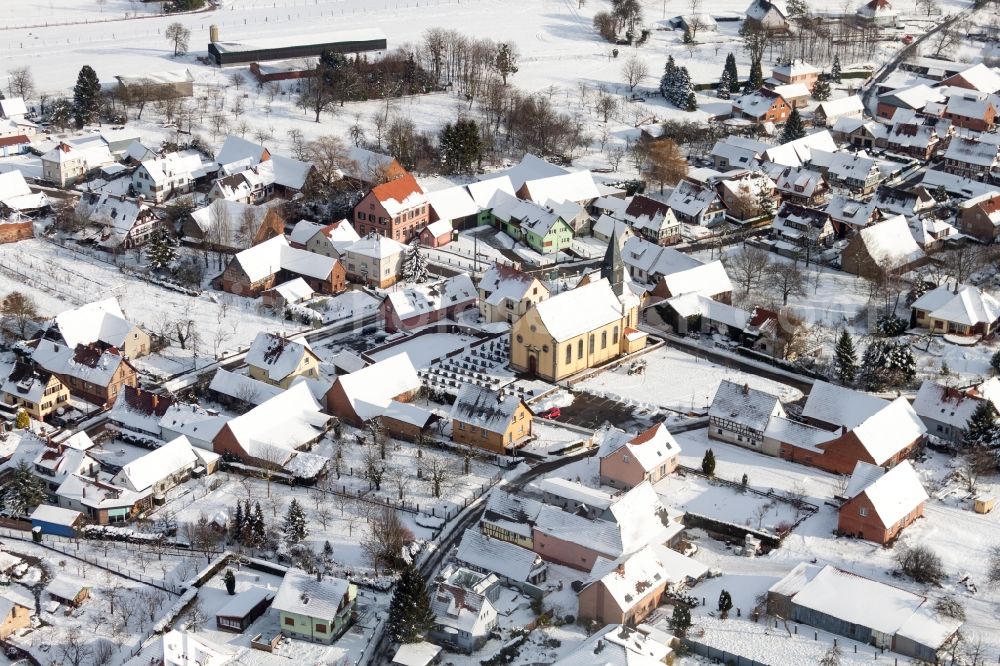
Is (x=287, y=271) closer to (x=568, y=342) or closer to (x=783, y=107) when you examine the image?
(x=568, y=342)

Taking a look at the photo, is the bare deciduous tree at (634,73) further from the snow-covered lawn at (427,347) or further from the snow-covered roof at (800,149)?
the snow-covered lawn at (427,347)

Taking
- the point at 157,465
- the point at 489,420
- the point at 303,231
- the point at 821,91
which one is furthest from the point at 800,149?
the point at 157,465

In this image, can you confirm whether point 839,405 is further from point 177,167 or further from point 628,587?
point 177,167

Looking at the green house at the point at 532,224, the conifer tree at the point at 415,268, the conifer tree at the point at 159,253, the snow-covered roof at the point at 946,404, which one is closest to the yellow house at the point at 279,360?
the conifer tree at the point at 415,268

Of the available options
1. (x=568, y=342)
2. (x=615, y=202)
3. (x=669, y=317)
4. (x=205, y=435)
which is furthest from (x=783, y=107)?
(x=205, y=435)

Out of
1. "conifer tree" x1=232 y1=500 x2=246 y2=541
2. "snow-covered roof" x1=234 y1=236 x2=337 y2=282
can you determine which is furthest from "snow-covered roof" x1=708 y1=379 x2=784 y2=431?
"snow-covered roof" x1=234 y1=236 x2=337 y2=282
